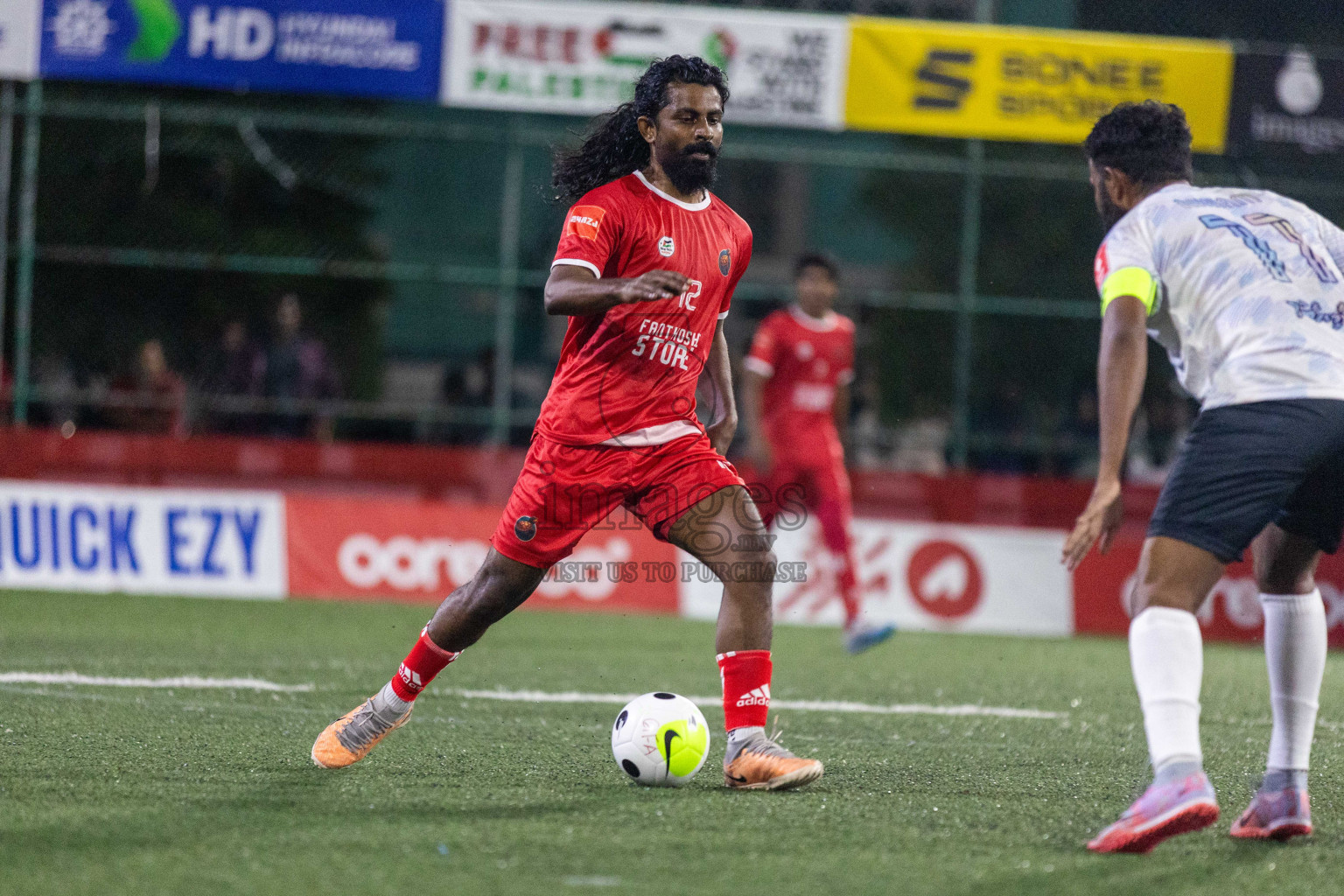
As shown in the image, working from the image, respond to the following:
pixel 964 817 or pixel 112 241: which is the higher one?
pixel 112 241

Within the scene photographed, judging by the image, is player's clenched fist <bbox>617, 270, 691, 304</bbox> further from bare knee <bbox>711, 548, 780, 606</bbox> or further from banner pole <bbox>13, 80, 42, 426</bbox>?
banner pole <bbox>13, 80, 42, 426</bbox>

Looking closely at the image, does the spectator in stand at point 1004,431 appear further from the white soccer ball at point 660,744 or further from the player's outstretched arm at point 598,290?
the player's outstretched arm at point 598,290

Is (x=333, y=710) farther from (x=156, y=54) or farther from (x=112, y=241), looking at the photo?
(x=112, y=241)

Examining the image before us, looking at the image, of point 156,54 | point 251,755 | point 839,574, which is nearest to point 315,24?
point 156,54

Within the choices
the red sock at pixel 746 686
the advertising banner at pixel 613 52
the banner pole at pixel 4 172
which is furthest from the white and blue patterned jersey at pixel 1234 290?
the banner pole at pixel 4 172

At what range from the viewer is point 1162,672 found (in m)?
4.02

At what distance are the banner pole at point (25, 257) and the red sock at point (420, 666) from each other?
9442 mm

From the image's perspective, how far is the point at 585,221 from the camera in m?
4.96

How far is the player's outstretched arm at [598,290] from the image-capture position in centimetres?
455

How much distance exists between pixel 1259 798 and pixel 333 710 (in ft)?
12.3

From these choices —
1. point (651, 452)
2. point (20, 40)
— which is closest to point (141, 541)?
point (20, 40)

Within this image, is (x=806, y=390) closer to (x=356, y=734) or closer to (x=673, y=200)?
(x=673, y=200)

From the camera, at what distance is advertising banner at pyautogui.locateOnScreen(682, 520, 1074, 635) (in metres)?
12.2

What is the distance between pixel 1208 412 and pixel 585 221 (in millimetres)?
1960
